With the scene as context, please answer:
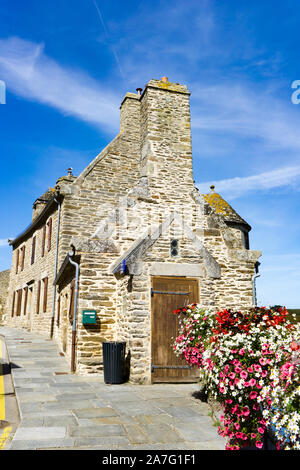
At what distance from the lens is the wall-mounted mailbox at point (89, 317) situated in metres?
9.52

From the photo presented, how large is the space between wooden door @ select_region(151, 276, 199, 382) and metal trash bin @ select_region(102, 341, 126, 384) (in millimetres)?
757

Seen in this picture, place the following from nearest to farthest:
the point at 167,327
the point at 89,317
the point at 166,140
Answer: the point at 167,327 < the point at 89,317 < the point at 166,140

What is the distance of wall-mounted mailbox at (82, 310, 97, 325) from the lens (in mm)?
9516

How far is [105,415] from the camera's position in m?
5.66

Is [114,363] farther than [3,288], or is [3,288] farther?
[3,288]

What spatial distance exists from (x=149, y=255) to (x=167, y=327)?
1860 millimetres

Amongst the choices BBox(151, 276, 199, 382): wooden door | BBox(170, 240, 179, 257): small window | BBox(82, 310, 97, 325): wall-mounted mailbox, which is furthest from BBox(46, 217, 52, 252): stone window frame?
BBox(151, 276, 199, 382): wooden door

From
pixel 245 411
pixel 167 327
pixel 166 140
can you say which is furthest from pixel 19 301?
pixel 245 411

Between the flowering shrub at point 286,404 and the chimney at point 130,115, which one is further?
the chimney at point 130,115

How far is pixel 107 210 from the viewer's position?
15602 millimetres

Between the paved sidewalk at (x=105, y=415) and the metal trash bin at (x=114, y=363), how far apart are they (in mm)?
204

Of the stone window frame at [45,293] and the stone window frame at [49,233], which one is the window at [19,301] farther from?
the stone window frame at [49,233]

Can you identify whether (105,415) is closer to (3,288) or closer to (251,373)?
(251,373)

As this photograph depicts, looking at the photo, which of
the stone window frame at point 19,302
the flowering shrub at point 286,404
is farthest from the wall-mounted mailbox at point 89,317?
the stone window frame at point 19,302
